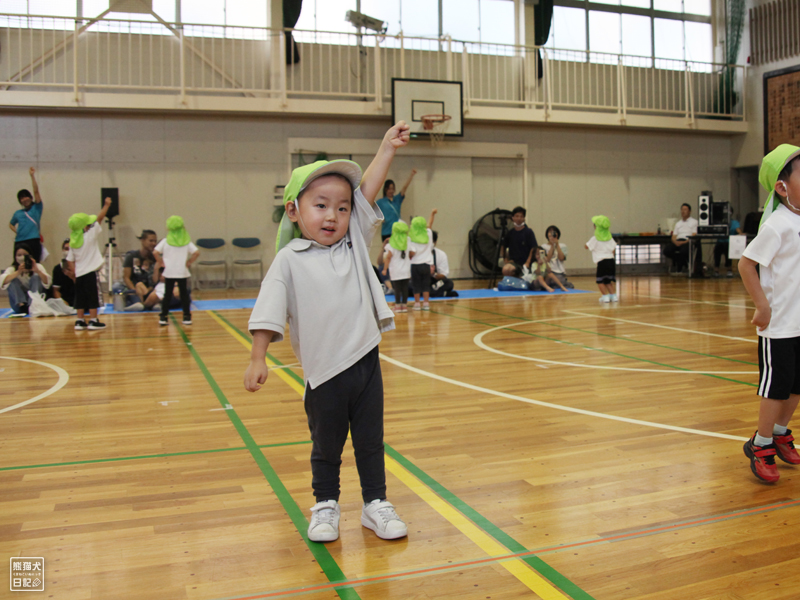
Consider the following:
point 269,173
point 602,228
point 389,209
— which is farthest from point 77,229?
point 602,228

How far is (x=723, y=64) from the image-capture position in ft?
49.0

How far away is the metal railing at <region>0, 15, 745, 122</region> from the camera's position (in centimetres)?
1166

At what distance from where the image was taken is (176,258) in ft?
25.4

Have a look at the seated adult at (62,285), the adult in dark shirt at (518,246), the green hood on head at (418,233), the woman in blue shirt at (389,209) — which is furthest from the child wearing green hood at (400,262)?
the seated adult at (62,285)

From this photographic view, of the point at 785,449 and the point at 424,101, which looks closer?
the point at 785,449

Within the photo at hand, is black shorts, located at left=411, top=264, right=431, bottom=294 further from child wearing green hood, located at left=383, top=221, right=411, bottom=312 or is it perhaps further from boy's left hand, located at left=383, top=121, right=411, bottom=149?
boy's left hand, located at left=383, top=121, right=411, bottom=149

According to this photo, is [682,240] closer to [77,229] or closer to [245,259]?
[245,259]

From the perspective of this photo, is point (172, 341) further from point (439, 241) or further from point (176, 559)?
point (439, 241)

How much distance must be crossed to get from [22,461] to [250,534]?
1.38m

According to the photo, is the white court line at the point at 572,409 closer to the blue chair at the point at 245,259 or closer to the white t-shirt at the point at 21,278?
the white t-shirt at the point at 21,278

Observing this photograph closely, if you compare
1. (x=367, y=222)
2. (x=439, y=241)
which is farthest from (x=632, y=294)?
(x=367, y=222)

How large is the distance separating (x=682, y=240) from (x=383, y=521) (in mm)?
13525

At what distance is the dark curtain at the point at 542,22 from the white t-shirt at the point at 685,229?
4.21m

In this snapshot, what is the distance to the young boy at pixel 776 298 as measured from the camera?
8.27ft
